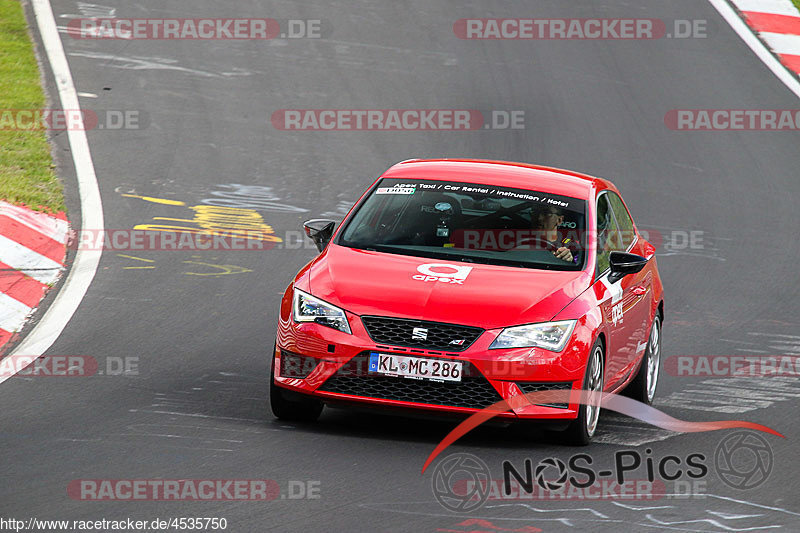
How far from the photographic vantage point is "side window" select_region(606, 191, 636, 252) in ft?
31.2

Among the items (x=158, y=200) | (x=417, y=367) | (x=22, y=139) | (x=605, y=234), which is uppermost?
(x=22, y=139)

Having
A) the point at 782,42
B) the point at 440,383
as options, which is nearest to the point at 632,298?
the point at 440,383

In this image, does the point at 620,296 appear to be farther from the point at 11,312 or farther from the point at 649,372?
the point at 11,312

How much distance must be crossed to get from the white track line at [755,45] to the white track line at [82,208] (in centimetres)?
1117

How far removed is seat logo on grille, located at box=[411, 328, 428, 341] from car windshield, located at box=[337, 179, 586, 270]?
0.94 m

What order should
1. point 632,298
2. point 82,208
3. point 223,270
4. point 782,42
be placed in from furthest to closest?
point 782,42
point 82,208
point 223,270
point 632,298

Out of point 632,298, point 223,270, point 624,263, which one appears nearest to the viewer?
point 624,263

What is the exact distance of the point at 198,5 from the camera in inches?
864

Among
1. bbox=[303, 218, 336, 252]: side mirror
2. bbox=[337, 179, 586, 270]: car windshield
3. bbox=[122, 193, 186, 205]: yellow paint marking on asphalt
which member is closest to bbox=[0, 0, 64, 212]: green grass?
bbox=[122, 193, 186, 205]: yellow paint marking on asphalt

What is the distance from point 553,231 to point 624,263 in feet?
1.73

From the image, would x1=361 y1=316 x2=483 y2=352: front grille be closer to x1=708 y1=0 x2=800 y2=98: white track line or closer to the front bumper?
the front bumper

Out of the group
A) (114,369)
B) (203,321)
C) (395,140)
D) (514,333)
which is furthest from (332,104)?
(514,333)

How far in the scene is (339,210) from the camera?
1440 centimetres

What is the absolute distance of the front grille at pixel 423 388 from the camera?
290 inches
